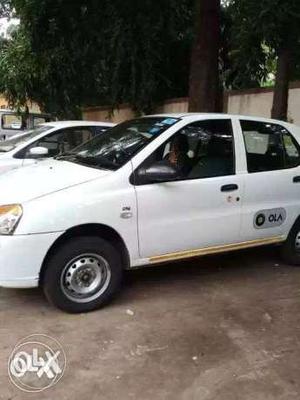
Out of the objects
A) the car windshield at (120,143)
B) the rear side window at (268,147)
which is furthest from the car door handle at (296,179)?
the car windshield at (120,143)

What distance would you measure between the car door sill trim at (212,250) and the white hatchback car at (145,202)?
11 millimetres

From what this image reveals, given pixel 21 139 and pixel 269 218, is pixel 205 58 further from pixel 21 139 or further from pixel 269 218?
pixel 269 218

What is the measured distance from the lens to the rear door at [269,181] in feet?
17.5

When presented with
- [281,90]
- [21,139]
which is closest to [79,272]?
[21,139]

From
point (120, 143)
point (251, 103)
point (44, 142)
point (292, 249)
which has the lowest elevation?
point (292, 249)

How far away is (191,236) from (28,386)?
83.3 inches

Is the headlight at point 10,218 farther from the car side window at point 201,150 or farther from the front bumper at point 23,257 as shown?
the car side window at point 201,150

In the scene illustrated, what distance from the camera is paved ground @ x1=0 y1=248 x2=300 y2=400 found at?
3.45 m

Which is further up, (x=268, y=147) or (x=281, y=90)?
(x=281, y=90)

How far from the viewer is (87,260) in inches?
178

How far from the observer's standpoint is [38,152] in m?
7.86

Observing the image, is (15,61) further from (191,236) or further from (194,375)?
(194,375)

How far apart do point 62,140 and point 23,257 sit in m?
4.44

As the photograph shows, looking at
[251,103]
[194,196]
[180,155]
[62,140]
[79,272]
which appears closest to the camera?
[79,272]
